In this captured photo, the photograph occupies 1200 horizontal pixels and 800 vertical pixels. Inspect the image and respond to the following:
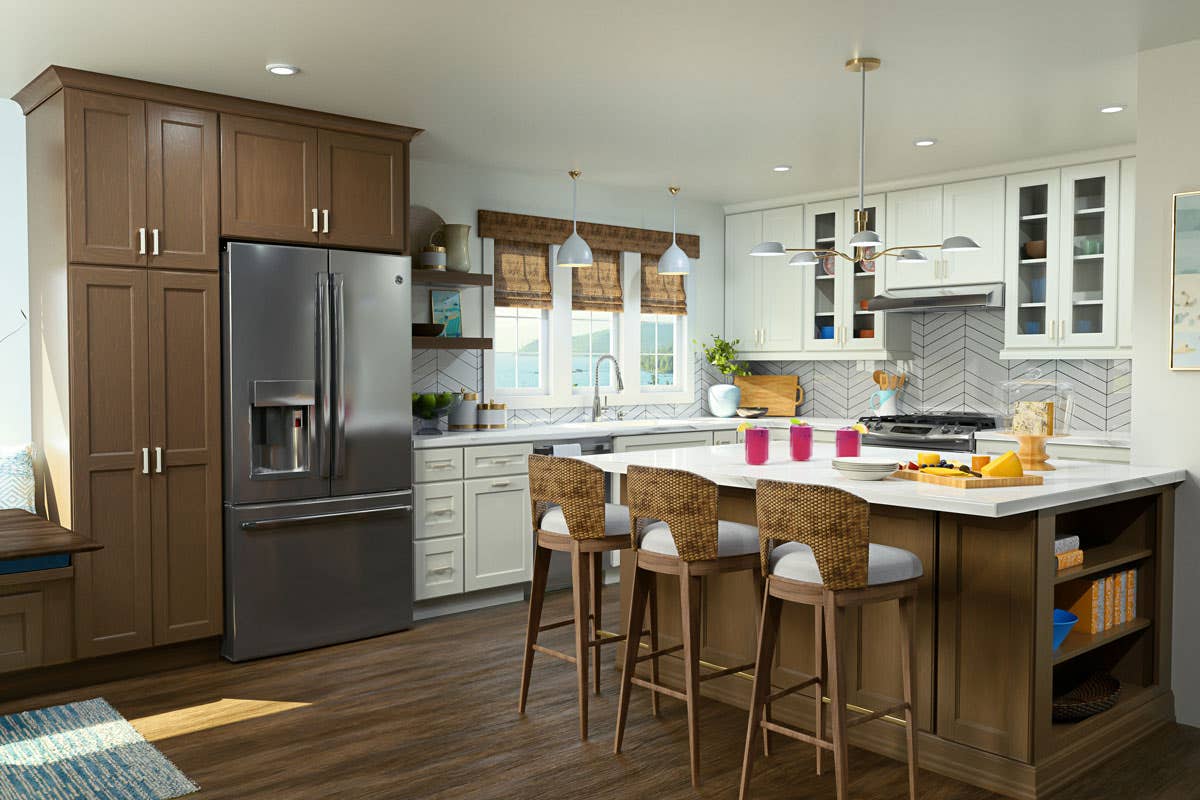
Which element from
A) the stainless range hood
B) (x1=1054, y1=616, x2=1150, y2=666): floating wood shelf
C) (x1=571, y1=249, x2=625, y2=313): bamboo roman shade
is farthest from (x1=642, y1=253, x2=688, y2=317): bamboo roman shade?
(x1=1054, y1=616, x2=1150, y2=666): floating wood shelf

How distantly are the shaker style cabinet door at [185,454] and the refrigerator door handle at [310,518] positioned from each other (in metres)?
0.16

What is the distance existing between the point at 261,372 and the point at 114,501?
0.81m

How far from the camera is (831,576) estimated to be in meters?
2.76

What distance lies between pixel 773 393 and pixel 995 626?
413 cm

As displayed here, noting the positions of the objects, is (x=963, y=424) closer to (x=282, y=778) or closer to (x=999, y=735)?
(x=999, y=735)

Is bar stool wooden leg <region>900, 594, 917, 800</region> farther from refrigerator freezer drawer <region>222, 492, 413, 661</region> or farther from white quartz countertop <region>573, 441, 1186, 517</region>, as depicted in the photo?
refrigerator freezer drawer <region>222, 492, 413, 661</region>

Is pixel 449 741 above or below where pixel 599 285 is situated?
below

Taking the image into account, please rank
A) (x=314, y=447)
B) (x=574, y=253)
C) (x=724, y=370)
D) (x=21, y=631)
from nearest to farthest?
(x=21, y=631)
(x=314, y=447)
(x=574, y=253)
(x=724, y=370)

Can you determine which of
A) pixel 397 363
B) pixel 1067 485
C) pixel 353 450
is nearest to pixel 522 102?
pixel 397 363

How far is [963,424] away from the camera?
5.81 m

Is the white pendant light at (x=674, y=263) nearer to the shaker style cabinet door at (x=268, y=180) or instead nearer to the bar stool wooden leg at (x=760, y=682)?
the shaker style cabinet door at (x=268, y=180)

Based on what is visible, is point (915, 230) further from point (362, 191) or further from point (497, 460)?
point (362, 191)

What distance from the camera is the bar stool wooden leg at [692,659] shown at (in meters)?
3.13

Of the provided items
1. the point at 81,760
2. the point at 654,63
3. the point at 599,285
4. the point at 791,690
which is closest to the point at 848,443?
the point at 791,690
